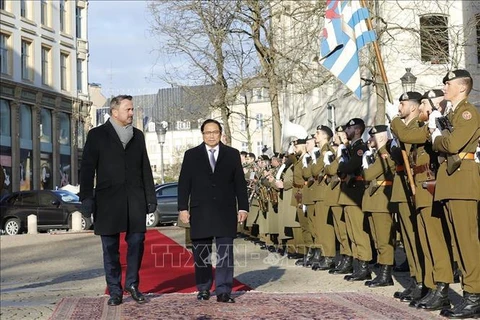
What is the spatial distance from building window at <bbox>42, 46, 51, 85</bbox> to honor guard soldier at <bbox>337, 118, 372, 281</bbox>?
4559cm

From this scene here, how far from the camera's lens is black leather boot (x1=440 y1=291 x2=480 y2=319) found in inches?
336

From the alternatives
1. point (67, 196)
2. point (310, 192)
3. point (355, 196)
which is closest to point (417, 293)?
point (355, 196)

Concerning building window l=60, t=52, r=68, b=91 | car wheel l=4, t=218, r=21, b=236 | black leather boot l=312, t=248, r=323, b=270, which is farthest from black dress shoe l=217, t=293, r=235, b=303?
building window l=60, t=52, r=68, b=91

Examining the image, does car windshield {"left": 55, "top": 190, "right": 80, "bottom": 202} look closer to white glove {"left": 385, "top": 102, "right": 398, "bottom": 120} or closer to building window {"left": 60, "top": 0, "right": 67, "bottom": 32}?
white glove {"left": 385, "top": 102, "right": 398, "bottom": 120}

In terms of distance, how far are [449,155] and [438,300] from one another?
1.49 metres

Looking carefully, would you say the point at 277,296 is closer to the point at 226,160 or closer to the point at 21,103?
the point at 226,160

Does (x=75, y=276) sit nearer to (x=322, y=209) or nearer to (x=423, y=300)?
(x=322, y=209)

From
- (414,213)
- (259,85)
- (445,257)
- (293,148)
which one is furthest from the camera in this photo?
(259,85)

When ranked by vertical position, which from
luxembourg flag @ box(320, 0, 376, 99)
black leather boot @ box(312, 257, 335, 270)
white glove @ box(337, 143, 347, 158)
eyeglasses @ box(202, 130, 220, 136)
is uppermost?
luxembourg flag @ box(320, 0, 376, 99)

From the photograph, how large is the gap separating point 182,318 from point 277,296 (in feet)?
6.53

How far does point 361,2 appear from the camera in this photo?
14883mm

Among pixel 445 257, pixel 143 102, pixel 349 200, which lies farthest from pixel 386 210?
pixel 143 102

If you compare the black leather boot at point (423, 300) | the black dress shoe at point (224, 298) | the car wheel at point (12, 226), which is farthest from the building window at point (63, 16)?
the black leather boot at point (423, 300)

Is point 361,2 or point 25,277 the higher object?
point 361,2
